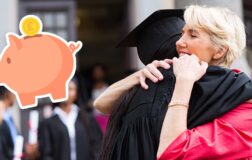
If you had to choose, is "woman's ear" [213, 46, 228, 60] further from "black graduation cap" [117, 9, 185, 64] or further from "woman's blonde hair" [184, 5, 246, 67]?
"black graduation cap" [117, 9, 185, 64]

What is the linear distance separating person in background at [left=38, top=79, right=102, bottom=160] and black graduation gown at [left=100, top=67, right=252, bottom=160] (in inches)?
209

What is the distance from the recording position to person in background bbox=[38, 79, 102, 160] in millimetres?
8406

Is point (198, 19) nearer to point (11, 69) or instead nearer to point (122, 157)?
point (122, 157)

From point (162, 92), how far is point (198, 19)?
13.6 inches

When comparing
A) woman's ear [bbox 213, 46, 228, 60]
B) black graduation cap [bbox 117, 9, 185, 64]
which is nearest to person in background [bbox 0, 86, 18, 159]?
black graduation cap [bbox 117, 9, 185, 64]

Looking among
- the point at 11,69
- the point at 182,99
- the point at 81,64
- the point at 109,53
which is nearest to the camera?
the point at 182,99

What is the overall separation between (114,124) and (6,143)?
4.74 meters

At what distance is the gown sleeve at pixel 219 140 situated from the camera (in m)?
2.91

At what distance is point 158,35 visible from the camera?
339cm

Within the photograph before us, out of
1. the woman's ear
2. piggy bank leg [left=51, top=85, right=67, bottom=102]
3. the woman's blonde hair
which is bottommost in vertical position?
piggy bank leg [left=51, top=85, right=67, bottom=102]

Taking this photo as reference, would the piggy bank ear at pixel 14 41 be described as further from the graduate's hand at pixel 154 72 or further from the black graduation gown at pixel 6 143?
the black graduation gown at pixel 6 143

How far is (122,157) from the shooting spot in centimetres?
308

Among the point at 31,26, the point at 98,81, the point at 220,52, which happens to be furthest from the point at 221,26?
the point at 98,81

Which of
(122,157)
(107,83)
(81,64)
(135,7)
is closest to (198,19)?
(122,157)
